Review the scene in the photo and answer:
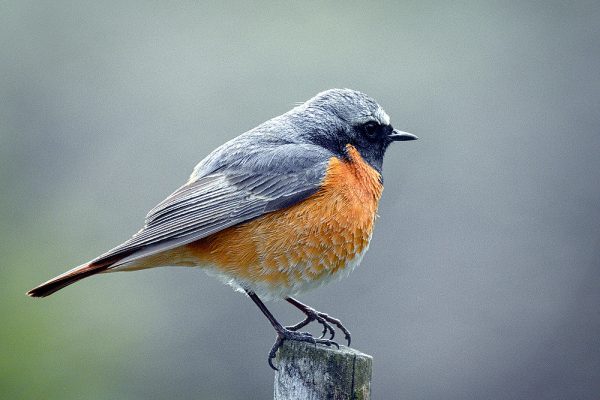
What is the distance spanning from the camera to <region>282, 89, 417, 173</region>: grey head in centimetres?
648

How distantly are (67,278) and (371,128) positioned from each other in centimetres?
229

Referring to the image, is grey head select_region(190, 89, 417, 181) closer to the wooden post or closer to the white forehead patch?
the white forehead patch

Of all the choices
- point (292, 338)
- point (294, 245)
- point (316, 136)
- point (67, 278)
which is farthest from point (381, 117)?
point (67, 278)

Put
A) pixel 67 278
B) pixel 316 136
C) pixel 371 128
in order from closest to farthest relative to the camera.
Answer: pixel 67 278
pixel 316 136
pixel 371 128

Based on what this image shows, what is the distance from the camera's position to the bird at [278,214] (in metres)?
5.88

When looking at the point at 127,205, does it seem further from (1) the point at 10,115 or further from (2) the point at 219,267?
(2) the point at 219,267

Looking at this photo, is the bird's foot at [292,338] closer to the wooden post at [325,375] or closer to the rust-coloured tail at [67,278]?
the wooden post at [325,375]

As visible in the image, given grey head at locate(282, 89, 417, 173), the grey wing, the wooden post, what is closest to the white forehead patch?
grey head at locate(282, 89, 417, 173)

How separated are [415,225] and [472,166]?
3.66ft

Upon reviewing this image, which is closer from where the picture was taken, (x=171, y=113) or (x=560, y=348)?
(x=560, y=348)

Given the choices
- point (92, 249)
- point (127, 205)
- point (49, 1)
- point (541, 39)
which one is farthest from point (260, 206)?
point (49, 1)

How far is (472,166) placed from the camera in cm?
1036

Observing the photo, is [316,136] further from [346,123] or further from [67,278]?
[67,278]

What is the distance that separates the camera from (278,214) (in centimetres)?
601
